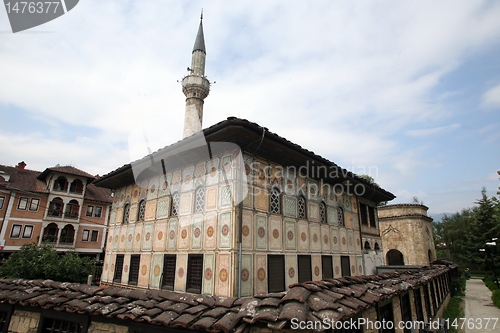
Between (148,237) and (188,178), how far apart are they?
2409mm

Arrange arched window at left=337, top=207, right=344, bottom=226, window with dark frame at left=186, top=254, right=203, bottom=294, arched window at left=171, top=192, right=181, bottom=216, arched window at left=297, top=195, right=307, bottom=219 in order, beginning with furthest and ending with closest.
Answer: arched window at left=337, top=207, right=344, bottom=226 < arched window at left=297, top=195, right=307, bottom=219 < arched window at left=171, top=192, right=181, bottom=216 < window with dark frame at left=186, top=254, right=203, bottom=294

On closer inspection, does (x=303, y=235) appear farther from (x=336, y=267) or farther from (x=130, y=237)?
(x=130, y=237)

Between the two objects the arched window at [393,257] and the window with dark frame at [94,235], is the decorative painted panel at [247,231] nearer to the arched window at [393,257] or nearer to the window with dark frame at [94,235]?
the arched window at [393,257]

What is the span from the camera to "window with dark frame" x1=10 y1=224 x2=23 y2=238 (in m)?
20.3

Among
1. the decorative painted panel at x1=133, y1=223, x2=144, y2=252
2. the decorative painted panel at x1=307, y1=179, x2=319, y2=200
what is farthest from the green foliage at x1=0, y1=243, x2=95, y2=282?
the decorative painted panel at x1=307, y1=179, x2=319, y2=200

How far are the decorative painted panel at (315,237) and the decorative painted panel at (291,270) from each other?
3.14ft

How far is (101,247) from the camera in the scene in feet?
81.1

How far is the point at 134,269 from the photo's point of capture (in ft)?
28.7

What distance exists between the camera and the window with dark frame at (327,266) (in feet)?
26.9

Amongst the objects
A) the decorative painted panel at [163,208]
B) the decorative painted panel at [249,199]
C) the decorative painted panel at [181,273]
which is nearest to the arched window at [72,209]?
the decorative painted panel at [163,208]

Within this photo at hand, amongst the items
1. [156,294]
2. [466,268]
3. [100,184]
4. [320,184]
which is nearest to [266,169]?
[320,184]

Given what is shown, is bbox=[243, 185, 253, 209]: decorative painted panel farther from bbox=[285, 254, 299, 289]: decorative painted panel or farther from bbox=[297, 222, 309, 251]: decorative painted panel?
bbox=[297, 222, 309, 251]: decorative painted panel

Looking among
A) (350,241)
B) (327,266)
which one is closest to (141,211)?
(327,266)

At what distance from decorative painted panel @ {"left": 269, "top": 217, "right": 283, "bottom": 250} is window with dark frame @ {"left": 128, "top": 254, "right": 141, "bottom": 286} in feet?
14.3
